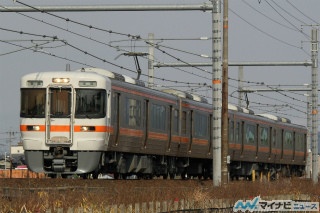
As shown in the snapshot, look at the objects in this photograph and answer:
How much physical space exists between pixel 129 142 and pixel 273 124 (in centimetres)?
2262

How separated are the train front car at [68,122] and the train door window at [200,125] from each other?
33.7 feet

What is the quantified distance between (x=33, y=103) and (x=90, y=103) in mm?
1831

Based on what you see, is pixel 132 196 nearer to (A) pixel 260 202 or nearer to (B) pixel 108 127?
(A) pixel 260 202

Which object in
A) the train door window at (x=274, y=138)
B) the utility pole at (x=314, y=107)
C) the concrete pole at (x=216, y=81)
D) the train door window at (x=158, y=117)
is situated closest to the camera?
the concrete pole at (x=216, y=81)

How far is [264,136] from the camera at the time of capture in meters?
49.2

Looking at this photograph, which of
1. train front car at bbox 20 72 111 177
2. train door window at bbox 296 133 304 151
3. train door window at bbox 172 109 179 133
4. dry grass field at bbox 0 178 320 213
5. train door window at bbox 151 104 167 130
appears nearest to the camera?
dry grass field at bbox 0 178 320 213

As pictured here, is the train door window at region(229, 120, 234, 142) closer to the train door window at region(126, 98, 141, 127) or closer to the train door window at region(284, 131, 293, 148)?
the train door window at region(284, 131, 293, 148)

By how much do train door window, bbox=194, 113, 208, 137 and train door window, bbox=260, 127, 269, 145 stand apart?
9778mm

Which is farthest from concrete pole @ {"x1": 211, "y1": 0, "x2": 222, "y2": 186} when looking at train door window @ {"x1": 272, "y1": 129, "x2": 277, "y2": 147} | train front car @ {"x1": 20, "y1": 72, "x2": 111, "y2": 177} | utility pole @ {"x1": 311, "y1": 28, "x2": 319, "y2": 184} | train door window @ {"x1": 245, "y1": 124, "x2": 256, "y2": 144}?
train door window @ {"x1": 272, "y1": 129, "x2": 277, "y2": 147}

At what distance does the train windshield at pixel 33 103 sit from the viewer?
28078 millimetres

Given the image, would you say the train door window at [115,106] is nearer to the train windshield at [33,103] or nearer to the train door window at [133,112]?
the train door window at [133,112]

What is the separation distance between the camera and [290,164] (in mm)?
56188

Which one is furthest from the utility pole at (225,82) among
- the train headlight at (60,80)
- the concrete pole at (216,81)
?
the train headlight at (60,80)

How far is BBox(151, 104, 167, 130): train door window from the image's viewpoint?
3228cm
